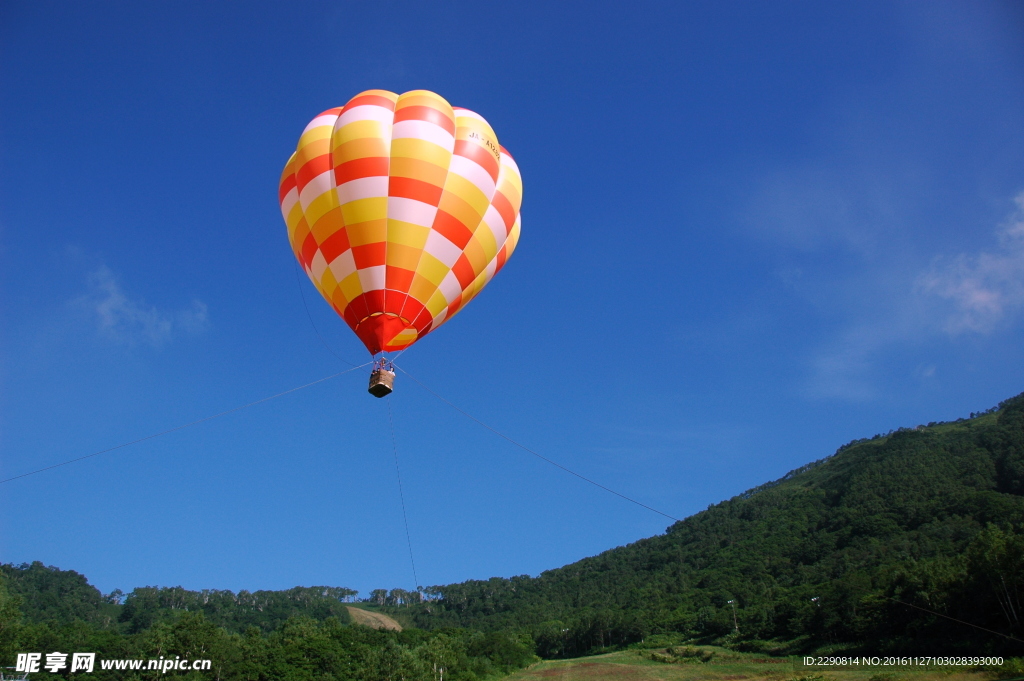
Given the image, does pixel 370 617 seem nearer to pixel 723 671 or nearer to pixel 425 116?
pixel 723 671

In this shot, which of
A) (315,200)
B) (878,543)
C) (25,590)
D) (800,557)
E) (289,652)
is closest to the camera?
(315,200)

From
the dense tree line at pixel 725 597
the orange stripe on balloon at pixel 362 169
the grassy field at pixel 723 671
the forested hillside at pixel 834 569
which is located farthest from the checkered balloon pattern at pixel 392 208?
the grassy field at pixel 723 671

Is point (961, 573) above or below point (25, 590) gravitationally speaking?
below

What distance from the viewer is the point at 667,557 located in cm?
15188

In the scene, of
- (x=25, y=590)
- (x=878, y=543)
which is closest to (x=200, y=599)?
(x=25, y=590)

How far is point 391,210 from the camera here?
1566cm

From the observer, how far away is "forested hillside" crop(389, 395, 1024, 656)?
37.9 meters

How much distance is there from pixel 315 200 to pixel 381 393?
5.54 meters

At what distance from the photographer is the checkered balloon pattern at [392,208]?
15625mm

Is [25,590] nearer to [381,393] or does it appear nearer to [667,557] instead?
[667,557]

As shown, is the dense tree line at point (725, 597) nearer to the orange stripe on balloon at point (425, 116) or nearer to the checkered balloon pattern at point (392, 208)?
the checkered balloon pattern at point (392, 208)

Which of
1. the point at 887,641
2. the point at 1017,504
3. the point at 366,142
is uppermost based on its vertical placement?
the point at 366,142

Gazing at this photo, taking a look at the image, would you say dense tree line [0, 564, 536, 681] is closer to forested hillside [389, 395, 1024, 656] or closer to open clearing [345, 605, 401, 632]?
forested hillside [389, 395, 1024, 656]

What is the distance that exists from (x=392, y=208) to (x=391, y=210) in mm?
57
